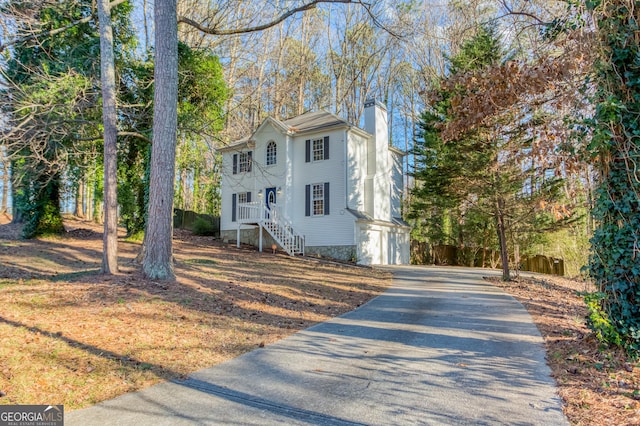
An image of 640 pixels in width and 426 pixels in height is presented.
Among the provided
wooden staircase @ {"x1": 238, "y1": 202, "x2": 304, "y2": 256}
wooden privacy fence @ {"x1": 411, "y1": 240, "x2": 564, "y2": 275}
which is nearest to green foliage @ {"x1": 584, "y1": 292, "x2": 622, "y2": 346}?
wooden staircase @ {"x1": 238, "y1": 202, "x2": 304, "y2": 256}

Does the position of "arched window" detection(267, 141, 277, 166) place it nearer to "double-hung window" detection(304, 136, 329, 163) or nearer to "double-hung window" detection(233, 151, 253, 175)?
"double-hung window" detection(233, 151, 253, 175)

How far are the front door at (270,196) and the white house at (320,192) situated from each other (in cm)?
5

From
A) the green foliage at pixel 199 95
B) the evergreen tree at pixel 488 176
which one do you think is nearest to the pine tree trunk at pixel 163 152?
the green foliage at pixel 199 95

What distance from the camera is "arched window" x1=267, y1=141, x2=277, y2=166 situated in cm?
2022

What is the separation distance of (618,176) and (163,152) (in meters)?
7.52

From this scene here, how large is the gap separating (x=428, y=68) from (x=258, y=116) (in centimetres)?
1266

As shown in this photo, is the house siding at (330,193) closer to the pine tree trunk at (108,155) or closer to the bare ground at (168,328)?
the bare ground at (168,328)

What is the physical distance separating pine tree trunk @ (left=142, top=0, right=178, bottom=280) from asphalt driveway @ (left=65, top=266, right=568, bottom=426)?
3.66 meters

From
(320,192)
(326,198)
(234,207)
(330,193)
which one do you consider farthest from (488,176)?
(234,207)

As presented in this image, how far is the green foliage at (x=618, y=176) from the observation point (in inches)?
180

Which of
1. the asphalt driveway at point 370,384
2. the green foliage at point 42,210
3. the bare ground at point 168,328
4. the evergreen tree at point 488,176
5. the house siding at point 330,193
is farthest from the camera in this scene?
the house siding at point 330,193

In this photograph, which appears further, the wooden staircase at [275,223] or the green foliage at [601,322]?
the wooden staircase at [275,223]

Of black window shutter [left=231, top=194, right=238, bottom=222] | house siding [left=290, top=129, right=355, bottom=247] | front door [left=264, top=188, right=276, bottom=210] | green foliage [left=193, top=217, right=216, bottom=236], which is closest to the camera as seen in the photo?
house siding [left=290, top=129, right=355, bottom=247]

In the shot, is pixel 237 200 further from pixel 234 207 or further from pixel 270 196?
pixel 270 196
